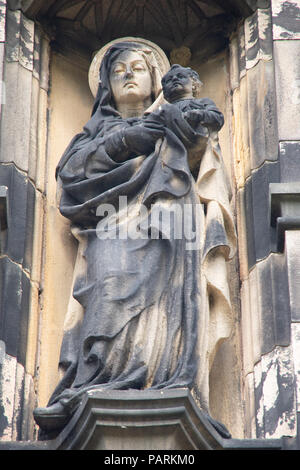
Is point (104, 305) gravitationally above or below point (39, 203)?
below

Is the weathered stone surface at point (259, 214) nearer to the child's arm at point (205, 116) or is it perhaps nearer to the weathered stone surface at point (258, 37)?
the child's arm at point (205, 116)

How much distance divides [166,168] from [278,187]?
0.63 metres

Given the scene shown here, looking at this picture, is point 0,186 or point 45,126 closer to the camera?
point 0,186

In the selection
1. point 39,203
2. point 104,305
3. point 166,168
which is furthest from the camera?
point 39,203

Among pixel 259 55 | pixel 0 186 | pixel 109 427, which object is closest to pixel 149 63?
pixel 259 55

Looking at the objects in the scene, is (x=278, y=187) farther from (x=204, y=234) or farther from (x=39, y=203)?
(x=39, y=203)

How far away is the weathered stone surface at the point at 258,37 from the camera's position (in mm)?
8953

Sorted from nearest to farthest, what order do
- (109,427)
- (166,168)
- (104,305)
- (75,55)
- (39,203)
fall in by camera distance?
1. (109,427)
2. (104,305)
3. (166,168)
4. (39,203)
5. (75,55)

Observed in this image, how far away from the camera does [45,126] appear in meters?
9.01

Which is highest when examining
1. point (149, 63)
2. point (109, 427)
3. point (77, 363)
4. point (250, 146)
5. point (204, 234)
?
point (149, 63)

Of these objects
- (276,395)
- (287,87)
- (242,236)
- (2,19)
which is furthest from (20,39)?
(276,395)

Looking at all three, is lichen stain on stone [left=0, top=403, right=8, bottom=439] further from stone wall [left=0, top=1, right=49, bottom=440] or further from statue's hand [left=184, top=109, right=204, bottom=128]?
statue's hand [left=184, top=109, right=204, bottom=128]

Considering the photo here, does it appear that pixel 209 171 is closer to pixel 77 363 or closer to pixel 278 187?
pixel 278 187

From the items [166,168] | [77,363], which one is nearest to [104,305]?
[77,363]
